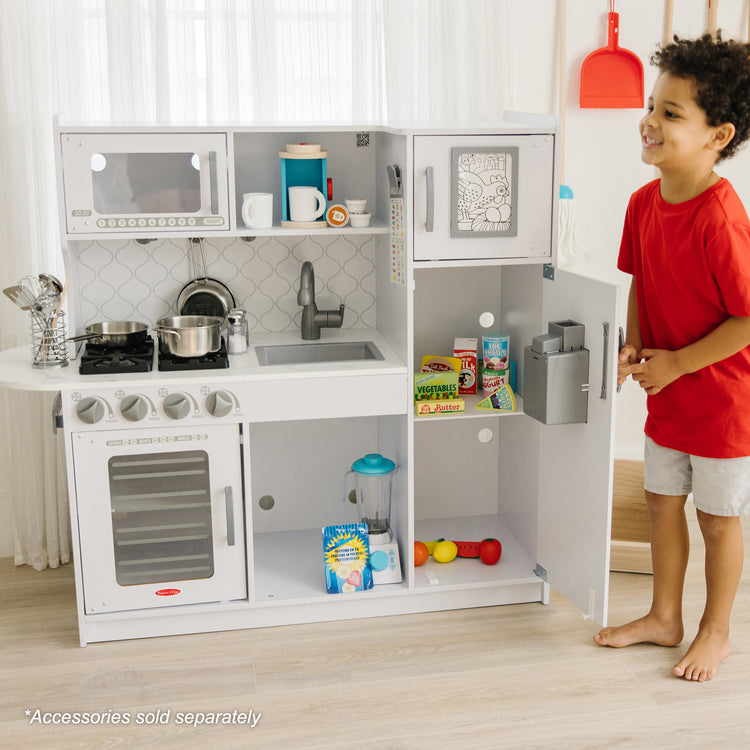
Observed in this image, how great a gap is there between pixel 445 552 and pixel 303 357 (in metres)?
0.73

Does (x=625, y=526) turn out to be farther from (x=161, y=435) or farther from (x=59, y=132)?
(x=59, y=132)

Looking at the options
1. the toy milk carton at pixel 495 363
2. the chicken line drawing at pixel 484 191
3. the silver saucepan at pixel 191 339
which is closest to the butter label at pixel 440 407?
the toy milk carton at pixel 495 363

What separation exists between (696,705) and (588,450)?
656mm

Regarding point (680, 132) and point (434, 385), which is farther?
point (434, 385)

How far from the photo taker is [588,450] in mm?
2391

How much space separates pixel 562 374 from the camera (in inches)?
91.7

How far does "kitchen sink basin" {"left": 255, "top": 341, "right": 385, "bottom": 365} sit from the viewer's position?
280 centimetres

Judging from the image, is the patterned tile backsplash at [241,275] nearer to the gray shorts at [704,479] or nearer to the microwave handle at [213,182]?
the microwave handle at [213,182]

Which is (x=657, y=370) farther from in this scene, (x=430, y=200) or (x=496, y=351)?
(x=430, y=200)

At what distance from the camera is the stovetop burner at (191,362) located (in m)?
2.48

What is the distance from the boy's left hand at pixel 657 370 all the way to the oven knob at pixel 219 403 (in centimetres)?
102

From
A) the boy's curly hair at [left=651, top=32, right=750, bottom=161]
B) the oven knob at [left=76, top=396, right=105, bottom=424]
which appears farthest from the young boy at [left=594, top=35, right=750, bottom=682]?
the oven knob at [left=76, top=396, right=105, bottom=424]

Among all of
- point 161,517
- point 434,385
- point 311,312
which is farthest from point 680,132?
point 161,517

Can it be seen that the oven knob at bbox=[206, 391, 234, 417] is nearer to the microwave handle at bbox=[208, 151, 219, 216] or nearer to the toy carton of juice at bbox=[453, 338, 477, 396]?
the microwave handle at bbox=[208, 151, 219, 216]
